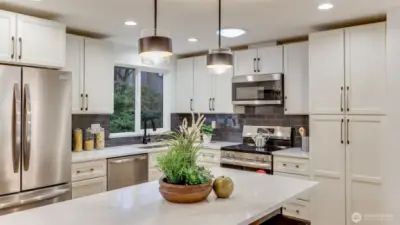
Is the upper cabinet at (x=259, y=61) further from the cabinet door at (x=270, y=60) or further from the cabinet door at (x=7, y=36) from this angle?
the cabinet door at (x=7, y=36)

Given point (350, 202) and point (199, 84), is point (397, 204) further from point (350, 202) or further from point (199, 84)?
point (199, 84)

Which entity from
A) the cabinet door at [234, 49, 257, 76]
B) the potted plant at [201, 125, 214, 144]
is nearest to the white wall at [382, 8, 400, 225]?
the cabinet door at [234, 49, 257, 76]

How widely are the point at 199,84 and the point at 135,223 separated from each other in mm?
3627

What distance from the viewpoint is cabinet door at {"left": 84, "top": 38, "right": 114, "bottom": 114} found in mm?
3846

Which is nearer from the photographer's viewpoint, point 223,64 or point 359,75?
point 223,64

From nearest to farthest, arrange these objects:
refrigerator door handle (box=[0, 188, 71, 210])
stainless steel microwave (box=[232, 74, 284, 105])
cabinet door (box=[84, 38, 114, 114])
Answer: refrigerator door handle (box=[0, 188, 71, 210])
cabinet door (box=[84, 38, 114, 114])
stainless steel microwave (box=[232, 74, 284, 105])

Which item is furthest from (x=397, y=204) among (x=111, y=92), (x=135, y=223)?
(x=111, y=92)

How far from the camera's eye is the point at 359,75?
10.8ft

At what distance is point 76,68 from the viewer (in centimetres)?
372

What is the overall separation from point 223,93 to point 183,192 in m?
3.03

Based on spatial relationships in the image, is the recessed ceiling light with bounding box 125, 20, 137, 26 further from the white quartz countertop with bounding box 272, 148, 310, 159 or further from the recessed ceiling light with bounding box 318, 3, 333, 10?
the white quartz countertop with bounding box 272, 148, 310, 159

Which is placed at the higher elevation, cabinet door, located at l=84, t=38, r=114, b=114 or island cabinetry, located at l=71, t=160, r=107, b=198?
cabinet door, located at l=84, t=38, r=114, b=114

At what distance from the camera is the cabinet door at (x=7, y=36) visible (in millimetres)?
2762

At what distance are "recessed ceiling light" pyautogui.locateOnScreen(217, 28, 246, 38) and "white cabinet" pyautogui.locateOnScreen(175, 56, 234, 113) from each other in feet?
2.68
